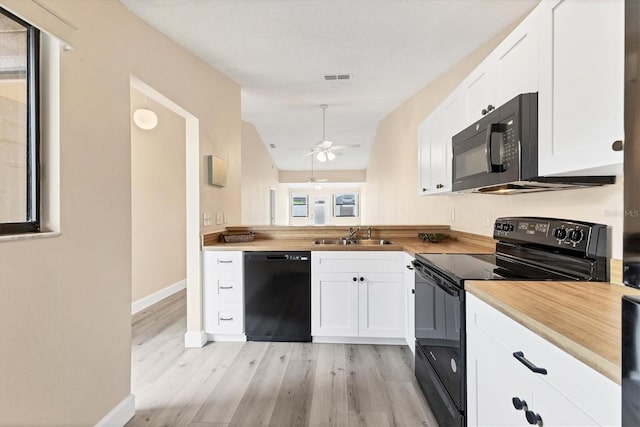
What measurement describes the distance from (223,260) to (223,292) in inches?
11.7

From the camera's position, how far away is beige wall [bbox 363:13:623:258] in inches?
57.6

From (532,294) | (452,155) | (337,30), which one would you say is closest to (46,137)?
(337,30)

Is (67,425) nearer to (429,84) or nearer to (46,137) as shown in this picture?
(46,137)

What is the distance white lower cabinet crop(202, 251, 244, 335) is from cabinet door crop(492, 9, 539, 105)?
2342mm

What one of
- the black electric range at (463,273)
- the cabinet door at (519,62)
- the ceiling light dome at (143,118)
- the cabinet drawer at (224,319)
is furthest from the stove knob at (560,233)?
the ceiling light dome at (143,118)

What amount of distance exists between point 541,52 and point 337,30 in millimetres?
1470

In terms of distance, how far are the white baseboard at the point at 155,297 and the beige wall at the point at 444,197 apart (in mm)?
3457

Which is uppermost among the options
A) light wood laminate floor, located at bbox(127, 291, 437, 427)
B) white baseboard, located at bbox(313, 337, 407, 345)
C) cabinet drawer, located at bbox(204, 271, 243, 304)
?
cabinet drawer, located at bbox(204, 271, 243, 304)

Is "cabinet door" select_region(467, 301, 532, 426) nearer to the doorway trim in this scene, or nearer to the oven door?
the oven door

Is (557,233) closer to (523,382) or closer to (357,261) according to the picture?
(523,382)

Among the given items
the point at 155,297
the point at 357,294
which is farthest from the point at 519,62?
the point at 155,297

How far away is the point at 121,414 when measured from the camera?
1.78 m

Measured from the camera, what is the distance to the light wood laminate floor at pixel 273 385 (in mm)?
1840

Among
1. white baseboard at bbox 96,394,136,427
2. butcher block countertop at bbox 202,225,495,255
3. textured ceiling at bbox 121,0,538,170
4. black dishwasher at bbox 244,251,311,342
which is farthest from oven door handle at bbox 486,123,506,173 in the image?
white baseboard at bbox 96,394,136,427
